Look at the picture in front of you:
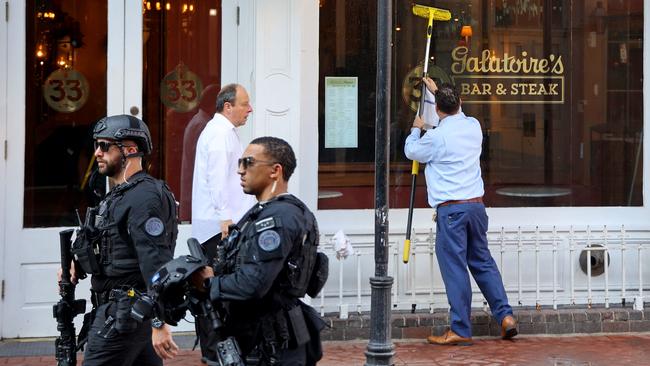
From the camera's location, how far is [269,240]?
4.64 m

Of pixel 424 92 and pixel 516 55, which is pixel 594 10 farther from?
pixel 424 92

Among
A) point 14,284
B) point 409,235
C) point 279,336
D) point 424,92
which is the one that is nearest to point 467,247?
point 409,235

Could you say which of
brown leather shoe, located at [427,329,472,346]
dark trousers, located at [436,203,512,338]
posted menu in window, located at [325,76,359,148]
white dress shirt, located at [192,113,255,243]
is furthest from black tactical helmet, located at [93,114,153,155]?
posted menu in window, located at [325,76,359,148]

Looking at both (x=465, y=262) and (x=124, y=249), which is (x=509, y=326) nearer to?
(x=465, y=262)

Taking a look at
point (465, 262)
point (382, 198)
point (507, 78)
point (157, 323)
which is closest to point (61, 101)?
point (382, 198)

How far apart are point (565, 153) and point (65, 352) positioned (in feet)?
18.1

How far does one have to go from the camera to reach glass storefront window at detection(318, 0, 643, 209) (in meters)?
9.51

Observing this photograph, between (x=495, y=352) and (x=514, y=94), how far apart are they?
7.98 ft

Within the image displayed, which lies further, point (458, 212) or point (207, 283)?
point (458, 212)

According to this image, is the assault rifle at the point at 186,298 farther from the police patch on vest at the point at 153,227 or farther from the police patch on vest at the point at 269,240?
the police patch on vest at the point at 153,227

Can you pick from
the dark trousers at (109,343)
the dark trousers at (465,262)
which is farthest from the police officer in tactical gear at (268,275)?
the dark trousers at (465,262)

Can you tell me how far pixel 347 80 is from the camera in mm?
9492

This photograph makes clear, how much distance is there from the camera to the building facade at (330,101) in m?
8.84

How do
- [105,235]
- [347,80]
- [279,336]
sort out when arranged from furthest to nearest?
[347,80]
[105,235]
[279,336]
